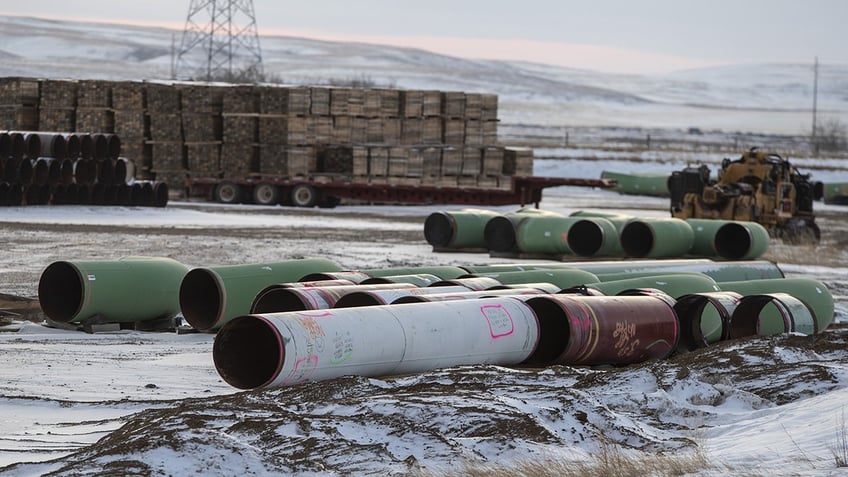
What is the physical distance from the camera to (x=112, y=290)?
12.1 meters

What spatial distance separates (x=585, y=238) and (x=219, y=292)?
9.02m

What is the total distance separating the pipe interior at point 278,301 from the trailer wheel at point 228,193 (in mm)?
19460

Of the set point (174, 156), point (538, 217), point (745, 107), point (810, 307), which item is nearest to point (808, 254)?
point (538, 217)

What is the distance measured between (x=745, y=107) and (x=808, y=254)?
165586 millimetres

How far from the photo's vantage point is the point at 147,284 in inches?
488

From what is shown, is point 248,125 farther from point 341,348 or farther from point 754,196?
point 341,348

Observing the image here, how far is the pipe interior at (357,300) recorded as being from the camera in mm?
10672

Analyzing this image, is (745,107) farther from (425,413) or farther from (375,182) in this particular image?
(425,413)

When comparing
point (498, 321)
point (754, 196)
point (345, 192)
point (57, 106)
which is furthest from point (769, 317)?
point (57, 106)

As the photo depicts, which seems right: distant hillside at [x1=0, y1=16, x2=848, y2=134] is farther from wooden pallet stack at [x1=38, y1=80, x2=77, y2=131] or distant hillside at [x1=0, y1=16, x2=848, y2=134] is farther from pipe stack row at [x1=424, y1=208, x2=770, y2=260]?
pipe stack row at [x1=424, y1=208, x2=770, y2=260]

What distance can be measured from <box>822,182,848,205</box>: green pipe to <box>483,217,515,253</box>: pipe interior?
22.9 metres

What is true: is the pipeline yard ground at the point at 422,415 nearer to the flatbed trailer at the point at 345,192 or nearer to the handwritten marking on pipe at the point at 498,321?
the handwritten marking on pipe at the point at 498,321

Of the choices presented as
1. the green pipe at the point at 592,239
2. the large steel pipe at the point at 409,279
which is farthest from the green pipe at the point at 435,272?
the green pipe at the point at 592,239

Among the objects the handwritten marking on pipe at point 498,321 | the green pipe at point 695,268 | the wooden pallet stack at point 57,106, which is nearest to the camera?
the handwritten marking on pipe at point 498,321
